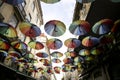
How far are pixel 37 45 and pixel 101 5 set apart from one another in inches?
232

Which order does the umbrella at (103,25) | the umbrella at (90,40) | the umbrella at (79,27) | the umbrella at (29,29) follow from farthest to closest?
1. the umbrella at (90,40)
2. the umbrella at (29,29)
3. the umbrella at (103,25)
4. the umbrella at (79,27)

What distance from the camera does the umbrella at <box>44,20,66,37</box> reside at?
9.03 metres

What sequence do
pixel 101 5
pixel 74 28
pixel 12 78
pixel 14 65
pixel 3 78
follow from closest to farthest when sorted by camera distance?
pixel 74 28
pixel 101 5
pixel 3 78
pixel 12 78
pixel 14 65

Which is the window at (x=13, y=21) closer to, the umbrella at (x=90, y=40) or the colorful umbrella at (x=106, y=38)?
the umbrella at (x=90, y=40)

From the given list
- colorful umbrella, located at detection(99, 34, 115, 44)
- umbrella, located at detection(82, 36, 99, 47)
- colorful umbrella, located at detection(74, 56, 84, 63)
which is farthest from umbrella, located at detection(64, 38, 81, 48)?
colorful umbrella, located at detection(74, 56, 84, 63)

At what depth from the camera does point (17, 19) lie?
1870 cm

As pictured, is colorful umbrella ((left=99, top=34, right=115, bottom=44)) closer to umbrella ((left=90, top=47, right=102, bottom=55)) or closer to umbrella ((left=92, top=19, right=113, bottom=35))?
umbrella ((left=92, top=19, right=113, bottom=35))

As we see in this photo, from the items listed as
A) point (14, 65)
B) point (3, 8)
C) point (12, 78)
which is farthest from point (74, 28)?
point (14, 65)

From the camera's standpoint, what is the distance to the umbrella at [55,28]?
903cm

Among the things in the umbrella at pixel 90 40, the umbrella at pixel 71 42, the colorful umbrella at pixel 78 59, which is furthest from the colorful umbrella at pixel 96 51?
the umbrella at pixel 71 42

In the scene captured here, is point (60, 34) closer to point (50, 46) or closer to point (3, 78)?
point (50, 46)

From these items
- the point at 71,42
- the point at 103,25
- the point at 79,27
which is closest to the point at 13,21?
the point at 71,42

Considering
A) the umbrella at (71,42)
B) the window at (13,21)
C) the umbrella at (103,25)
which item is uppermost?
the window at (13,21)

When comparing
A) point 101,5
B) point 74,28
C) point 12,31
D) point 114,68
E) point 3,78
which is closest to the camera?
point 74,28
